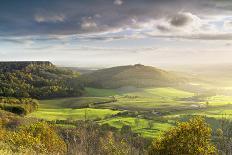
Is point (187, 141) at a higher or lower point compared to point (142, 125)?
higher

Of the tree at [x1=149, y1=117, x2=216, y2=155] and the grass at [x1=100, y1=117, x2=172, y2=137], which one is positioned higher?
the tree at [x1=149, y1=117, x2=216, y2=155]

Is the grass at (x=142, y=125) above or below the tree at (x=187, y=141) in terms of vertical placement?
below

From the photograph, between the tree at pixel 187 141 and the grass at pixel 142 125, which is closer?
the tree at pixel 187 141

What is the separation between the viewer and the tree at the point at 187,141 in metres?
48.6

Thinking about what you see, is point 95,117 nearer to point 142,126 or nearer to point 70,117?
point 70,117

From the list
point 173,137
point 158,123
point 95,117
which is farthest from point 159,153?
point 95,117

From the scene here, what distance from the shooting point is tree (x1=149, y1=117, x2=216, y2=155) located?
48.6 meters

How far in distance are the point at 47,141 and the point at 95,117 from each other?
12674 cm

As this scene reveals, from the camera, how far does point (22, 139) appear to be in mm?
49188

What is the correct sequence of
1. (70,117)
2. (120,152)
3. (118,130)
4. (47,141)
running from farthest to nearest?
(70,117), (118,130), (47,141), (120,152)

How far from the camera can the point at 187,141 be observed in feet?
162

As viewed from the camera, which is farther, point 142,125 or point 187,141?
point 142,125

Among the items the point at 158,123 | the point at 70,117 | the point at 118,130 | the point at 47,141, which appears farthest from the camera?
the point at 70,117

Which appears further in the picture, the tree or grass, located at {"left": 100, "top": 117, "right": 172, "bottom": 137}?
grass, located at {"left": 100, "top": 117, "right": 172, "bottom": 137}
